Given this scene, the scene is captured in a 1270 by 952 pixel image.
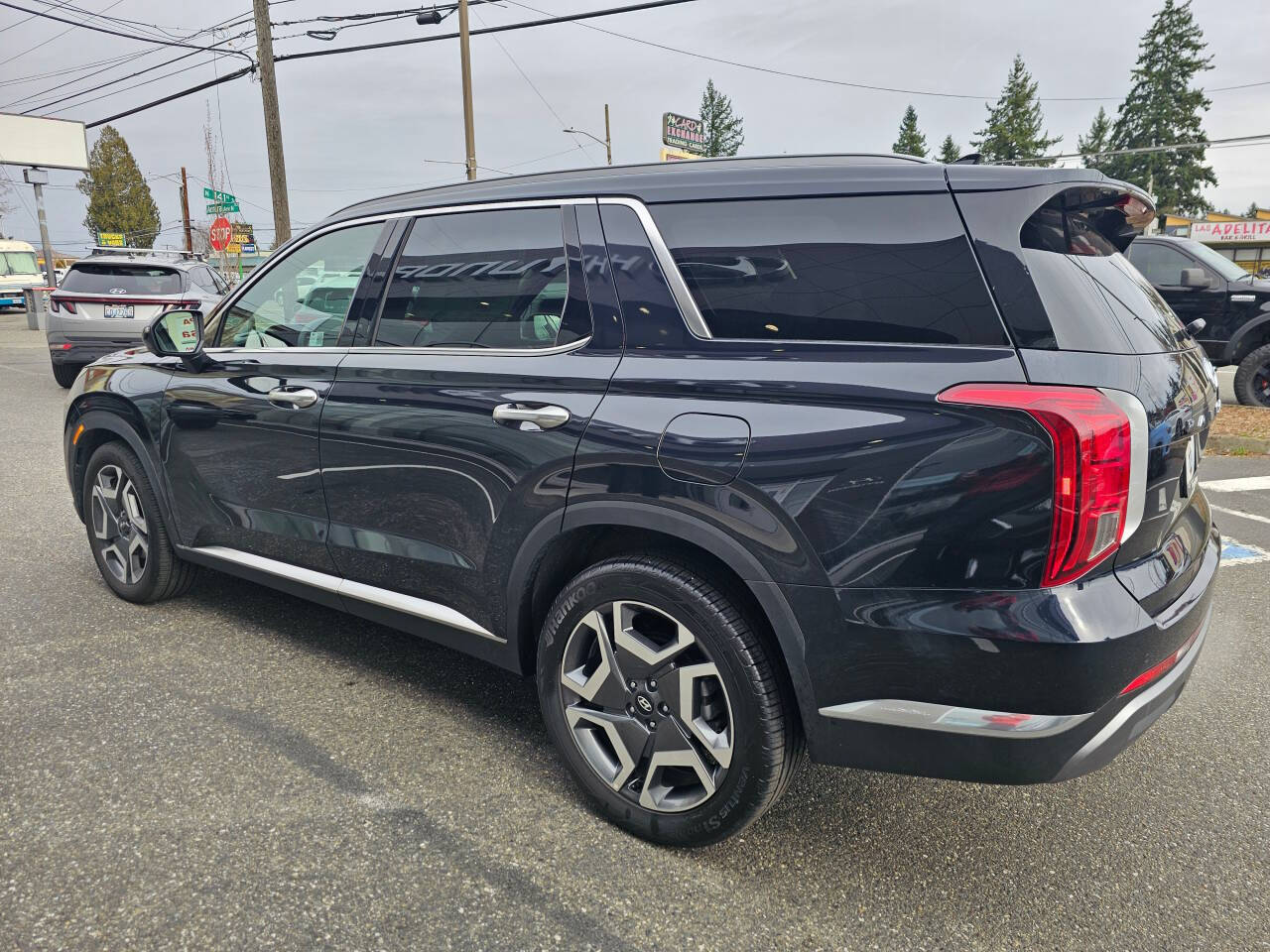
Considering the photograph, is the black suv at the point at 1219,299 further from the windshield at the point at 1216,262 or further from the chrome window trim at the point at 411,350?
the chrome window trim at the point at 411,350

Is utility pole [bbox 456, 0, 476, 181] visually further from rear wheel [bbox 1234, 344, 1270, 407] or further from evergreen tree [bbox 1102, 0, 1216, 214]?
evergreen tree [bbox 1102, 0, 1216, 214]

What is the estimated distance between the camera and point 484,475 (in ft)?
8.75

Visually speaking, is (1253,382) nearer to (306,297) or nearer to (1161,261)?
(1161,261)

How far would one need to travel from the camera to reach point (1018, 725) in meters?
1.91

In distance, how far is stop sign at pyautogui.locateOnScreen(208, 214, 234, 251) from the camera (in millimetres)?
20219

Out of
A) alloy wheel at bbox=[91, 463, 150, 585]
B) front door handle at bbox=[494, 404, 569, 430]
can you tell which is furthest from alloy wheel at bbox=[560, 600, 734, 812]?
alloy wheel at bbox=[91, 463, 150, 585]

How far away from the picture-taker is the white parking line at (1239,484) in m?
6.99

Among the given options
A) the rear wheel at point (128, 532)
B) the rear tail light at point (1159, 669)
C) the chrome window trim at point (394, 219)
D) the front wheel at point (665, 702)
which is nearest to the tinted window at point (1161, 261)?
the rear tail light at point (1159, 669)

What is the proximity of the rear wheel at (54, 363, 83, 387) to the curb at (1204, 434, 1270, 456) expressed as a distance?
12.8m

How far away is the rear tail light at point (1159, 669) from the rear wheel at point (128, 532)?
371 centimetres

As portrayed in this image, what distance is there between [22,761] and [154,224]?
71.1 metres

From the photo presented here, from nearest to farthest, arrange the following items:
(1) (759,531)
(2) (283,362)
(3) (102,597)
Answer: (1) (759,531) → (2) (283,362) → (3) (102,597)

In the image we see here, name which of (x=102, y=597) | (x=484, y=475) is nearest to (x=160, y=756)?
(x=484, y=475)

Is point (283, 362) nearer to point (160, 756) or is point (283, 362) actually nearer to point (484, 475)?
point (484, 475)
